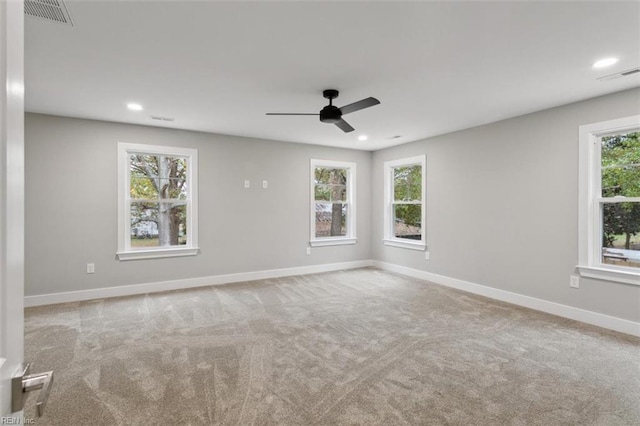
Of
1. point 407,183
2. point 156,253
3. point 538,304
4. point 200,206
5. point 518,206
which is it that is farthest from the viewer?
point 407,183

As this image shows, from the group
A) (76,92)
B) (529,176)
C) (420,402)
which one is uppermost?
(76,92)

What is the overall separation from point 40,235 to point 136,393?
3066mm

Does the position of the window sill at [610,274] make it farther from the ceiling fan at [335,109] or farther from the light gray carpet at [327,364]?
the ceiling fan at [335,109]

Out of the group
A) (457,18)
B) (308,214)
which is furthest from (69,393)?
(308,214)

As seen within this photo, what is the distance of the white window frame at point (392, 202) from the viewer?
213 inches

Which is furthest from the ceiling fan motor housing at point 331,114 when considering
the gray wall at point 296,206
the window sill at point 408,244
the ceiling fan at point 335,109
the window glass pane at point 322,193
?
the window sill at point 408,244

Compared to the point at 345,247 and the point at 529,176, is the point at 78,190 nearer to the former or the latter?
the point at 345,247

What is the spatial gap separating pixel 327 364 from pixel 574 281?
294 centimetres

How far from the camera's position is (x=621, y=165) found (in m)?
3.30

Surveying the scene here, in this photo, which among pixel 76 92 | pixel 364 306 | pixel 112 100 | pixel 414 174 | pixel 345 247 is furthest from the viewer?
pixel 345 247

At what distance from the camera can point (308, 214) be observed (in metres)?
5.88

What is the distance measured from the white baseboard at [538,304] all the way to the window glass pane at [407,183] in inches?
51.2

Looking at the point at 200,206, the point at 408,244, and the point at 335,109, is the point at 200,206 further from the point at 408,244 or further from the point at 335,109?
the point at 408,244

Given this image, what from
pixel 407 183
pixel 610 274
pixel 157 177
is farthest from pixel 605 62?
pixel 157 177
